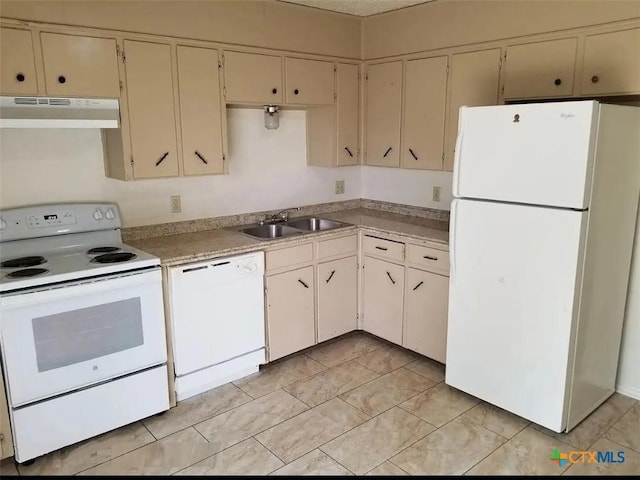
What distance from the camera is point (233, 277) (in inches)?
118

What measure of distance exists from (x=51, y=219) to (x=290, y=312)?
5.11 feet

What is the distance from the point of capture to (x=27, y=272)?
238 cm

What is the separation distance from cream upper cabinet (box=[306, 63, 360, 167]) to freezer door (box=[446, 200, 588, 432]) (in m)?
1.37

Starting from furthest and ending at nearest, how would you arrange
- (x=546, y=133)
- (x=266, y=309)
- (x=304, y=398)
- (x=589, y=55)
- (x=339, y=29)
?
(x=339, y=29) → (x=266, y=309) → (x=304, y=398) → (x=589, y=55) → (x=546, y=133)

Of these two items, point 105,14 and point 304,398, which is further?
point 304,398

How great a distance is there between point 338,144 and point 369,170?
0.60 m

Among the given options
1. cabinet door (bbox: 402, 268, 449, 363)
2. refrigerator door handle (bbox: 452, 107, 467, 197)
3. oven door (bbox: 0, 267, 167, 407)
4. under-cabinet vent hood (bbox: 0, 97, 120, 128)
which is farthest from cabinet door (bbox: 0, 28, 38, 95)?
cabinet door (bbox: 402, 268, 449, 363)

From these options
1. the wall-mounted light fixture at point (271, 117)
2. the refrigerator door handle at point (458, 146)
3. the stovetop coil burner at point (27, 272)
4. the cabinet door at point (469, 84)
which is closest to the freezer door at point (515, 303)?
the refrigerator door handle at point (458, 146)

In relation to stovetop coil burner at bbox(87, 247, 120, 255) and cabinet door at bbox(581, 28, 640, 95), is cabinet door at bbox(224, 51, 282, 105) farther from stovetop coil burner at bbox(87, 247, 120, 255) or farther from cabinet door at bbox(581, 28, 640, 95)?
cabinet door at bbox(581, 28, 640, 95)

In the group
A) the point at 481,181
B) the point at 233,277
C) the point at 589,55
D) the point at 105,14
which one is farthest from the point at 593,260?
the point at 105,14

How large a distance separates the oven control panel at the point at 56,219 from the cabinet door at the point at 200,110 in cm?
54

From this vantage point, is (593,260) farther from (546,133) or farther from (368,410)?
(368,410)

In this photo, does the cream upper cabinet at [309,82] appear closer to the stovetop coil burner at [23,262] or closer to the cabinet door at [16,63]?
the cabinet door at [16,63]

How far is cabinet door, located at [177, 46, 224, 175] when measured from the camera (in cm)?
293
